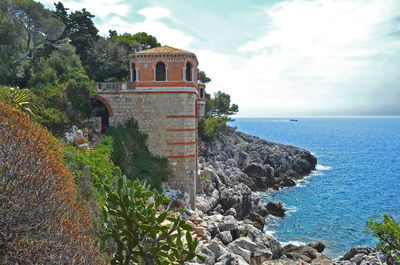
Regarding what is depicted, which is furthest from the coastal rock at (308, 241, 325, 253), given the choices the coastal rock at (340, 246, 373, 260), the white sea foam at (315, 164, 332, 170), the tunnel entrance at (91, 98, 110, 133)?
the white sea foam at (315, 164, 332, 170)

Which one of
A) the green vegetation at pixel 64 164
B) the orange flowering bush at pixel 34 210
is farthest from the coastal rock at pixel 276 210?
the orange flowering bush at pixel 34 210

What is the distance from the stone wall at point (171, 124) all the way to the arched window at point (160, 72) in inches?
37.3

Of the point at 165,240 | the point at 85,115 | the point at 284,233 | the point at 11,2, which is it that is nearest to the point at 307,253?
the point at 284,233

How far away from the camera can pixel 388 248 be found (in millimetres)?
11391

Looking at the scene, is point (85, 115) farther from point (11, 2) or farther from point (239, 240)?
point (239, 240)

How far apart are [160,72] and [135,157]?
587 cm

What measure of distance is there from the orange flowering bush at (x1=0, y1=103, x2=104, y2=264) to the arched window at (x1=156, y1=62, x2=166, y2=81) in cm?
1159

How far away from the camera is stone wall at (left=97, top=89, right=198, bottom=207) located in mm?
18734

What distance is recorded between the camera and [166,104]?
739 inches

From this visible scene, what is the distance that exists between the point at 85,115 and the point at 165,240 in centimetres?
1384

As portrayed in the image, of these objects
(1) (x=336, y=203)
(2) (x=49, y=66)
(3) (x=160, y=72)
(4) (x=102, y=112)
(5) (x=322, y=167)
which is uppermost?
(2) (x=49, y=66)

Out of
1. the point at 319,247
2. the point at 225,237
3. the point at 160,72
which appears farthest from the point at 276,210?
the point at 160,72

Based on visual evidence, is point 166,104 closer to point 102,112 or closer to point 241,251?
point 102,112

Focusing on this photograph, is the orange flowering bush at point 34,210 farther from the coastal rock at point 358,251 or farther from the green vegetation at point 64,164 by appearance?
the coastal rock at point 358,251
